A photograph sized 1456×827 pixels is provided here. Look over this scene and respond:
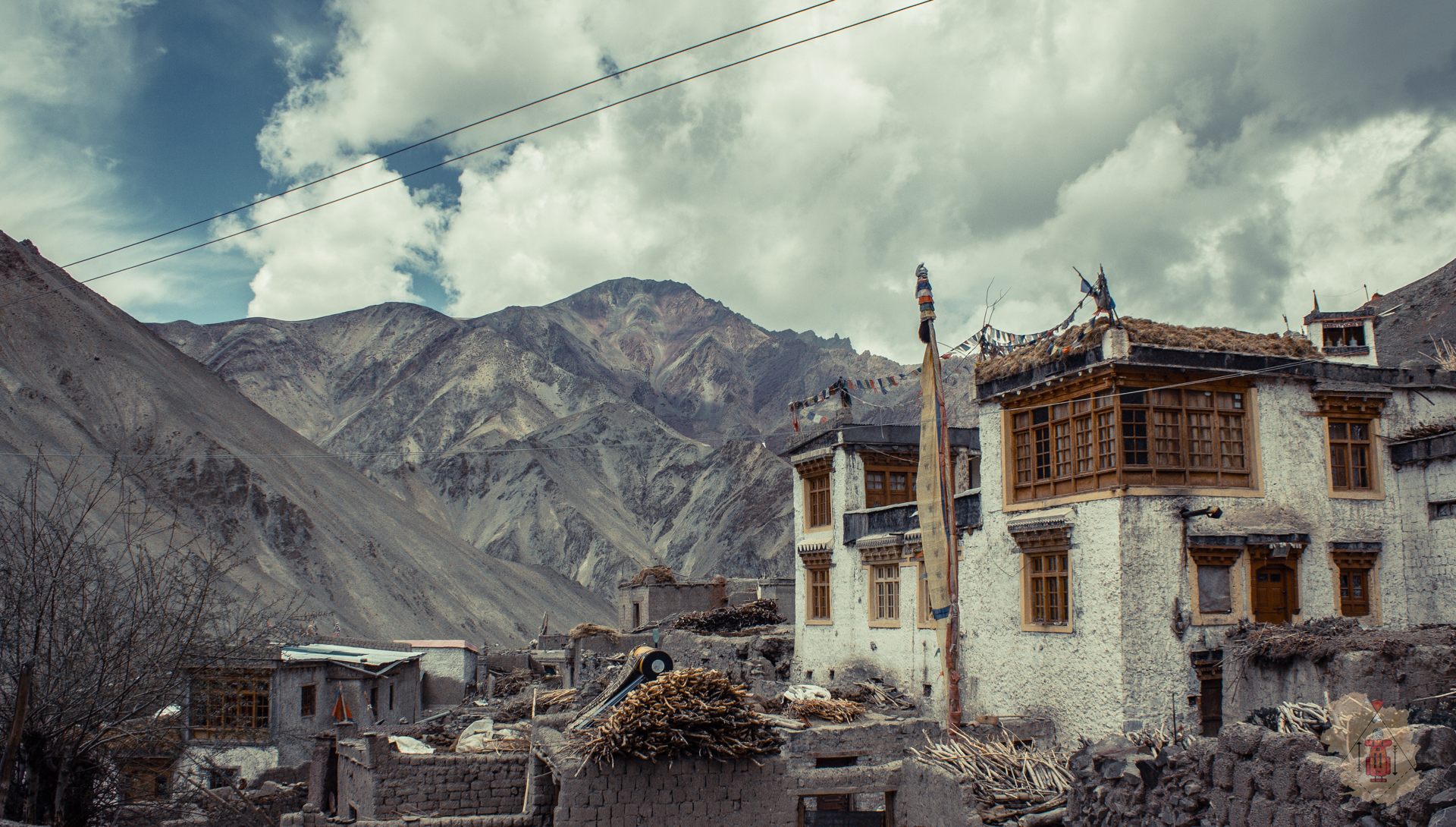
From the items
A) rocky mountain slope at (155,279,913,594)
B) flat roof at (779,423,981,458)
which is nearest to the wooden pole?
flat roof at (779,423,981,458)

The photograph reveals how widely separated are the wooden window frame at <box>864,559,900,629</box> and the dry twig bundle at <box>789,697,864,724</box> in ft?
16.5

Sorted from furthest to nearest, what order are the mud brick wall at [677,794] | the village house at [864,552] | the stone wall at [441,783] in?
the village house at [864,552], the stone wall at [441,783], the mud brick wall at [677,794]

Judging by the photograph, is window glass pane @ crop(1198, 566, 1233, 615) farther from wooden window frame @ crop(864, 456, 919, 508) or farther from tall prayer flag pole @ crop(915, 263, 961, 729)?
wooden window frame @ crop(864, 456, 919, 508)

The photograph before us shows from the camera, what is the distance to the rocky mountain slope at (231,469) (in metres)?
64.9

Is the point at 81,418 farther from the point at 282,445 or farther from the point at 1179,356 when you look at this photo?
the point at 1179,356

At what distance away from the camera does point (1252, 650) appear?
1534 cm

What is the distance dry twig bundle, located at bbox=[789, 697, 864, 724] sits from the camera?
59.8 feet

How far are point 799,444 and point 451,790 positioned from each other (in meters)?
15.4

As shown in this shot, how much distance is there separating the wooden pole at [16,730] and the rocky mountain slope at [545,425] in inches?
3296

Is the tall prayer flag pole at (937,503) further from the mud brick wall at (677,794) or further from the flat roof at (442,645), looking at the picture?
the flat roof at (442,645)

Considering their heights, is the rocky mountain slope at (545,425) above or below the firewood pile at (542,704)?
above

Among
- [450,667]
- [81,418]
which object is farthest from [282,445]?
[450,667]

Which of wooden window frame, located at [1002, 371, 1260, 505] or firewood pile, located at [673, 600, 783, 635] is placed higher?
wooden window frame, located at [1002, 371, 1260, 505]

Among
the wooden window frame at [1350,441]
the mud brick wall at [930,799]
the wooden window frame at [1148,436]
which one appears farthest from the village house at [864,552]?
the mud brick wall at [930,799]
